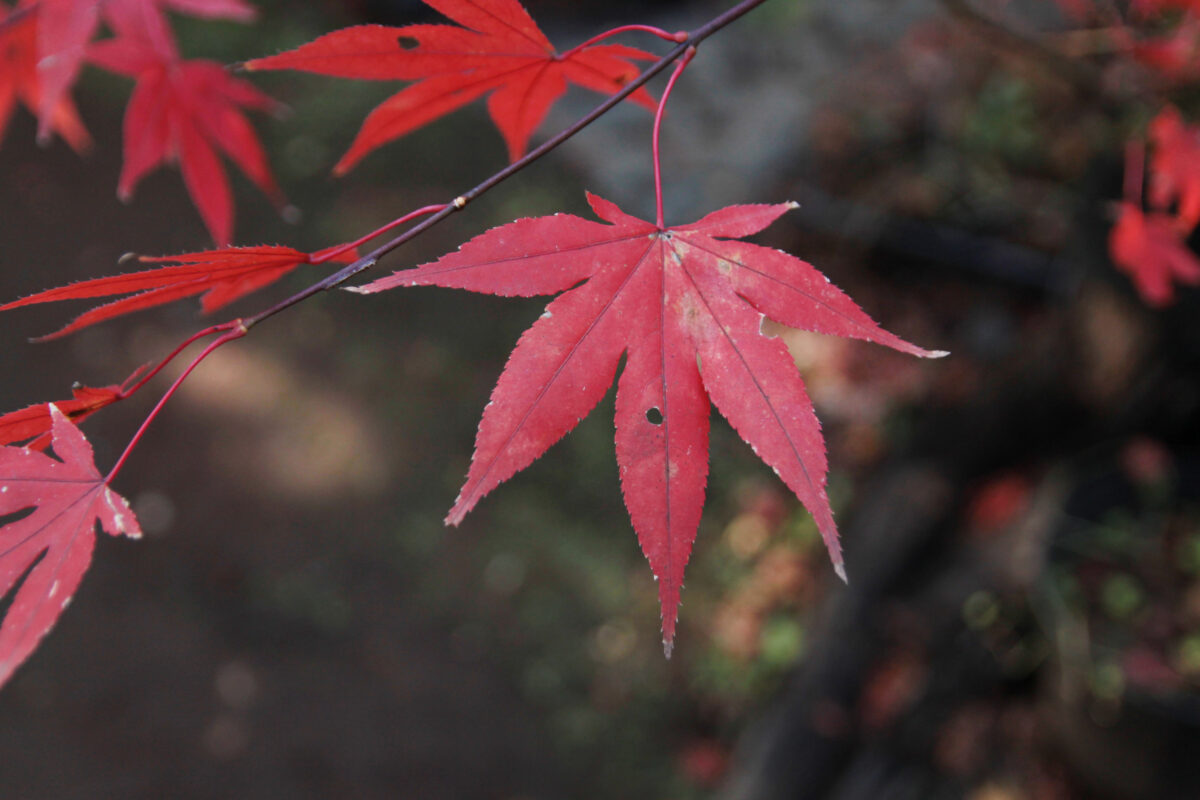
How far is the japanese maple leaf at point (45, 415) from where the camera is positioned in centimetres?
60

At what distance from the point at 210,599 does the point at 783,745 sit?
1.97 metres

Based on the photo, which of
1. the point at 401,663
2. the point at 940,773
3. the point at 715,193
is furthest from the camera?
the point at 715,193

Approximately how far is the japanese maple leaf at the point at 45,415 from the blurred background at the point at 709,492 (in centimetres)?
163

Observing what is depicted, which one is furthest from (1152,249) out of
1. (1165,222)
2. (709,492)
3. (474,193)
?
(709,492)

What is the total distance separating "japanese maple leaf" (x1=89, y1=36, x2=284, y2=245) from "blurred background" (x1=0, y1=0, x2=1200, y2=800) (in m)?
1.45

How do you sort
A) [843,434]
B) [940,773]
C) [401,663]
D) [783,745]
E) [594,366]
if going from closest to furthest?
[594,366] → [940,773] → [783,745] → [401,663] → [843,434]

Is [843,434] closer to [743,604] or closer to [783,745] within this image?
[743,604]

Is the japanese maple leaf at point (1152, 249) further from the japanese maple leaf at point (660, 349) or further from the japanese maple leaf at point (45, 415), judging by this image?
the japanese maple leaf at point (45, 415)

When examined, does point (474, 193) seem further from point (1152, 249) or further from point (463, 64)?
point (1152, 249)

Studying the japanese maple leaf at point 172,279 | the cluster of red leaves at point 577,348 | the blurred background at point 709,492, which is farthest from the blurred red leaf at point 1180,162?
the japanese maple leaf at point 172,279

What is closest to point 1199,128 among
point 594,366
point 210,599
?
point 594,366

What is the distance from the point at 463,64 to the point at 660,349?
34cm

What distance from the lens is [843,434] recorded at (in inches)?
111

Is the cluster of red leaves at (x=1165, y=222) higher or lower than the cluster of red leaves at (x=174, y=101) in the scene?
lower
